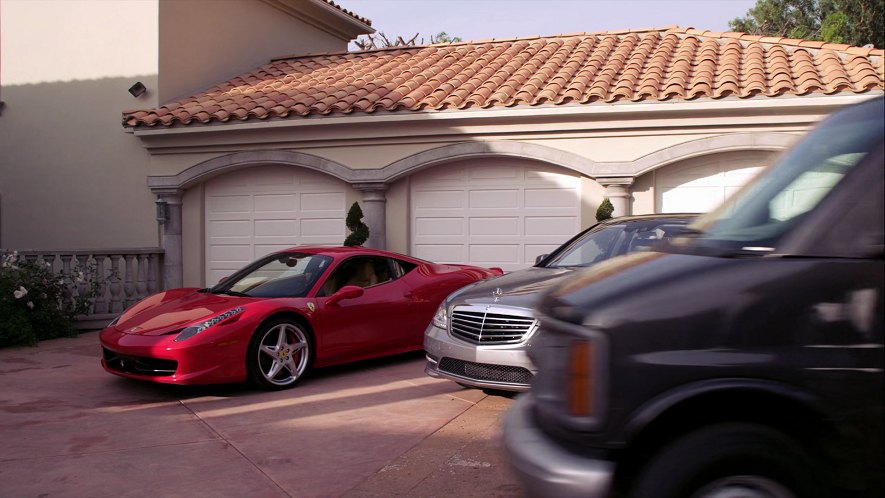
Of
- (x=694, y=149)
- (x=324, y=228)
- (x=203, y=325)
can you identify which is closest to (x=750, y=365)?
(x=203, y=325)

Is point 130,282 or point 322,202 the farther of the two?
point 322,202

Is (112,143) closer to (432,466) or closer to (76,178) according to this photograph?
(76,178)

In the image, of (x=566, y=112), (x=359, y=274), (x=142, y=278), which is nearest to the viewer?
(x=359, y=274)

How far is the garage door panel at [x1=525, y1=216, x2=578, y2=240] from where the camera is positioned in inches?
449

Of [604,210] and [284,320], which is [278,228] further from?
[284,320]

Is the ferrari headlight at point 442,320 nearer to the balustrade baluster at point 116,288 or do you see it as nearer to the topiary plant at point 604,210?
the topiary plant at point 604,210

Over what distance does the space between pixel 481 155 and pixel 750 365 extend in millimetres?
9069

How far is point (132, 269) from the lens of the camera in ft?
40.3

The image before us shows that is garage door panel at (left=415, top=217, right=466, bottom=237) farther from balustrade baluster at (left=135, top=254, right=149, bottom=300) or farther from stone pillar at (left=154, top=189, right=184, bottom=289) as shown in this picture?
balustrade baluster at (left=135, top=254, right=149, bottom=300)

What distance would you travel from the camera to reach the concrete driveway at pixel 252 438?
4664 millimetres

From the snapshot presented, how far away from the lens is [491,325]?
610 cm

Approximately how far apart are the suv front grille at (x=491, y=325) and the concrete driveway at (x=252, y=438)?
1.97 ft

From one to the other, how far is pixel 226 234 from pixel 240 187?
2.69 feet

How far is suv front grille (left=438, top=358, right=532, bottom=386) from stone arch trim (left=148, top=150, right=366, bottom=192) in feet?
20.6
